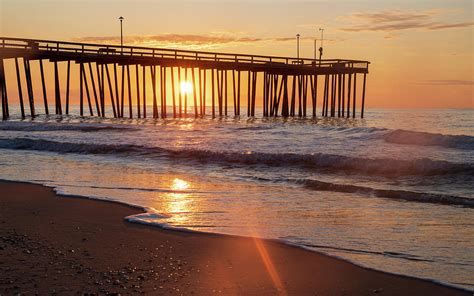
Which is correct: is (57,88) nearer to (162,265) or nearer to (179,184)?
(179,184)

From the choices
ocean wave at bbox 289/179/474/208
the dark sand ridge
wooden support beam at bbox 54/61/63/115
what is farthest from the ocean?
wooden support beam at bbox 54/61/63/115

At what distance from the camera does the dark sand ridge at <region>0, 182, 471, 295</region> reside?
14.9 ft

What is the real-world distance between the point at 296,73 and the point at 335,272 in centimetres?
3707

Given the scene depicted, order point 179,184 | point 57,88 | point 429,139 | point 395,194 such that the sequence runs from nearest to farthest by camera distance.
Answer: point 395,194, point 179,184, point 429,139, point 57,88

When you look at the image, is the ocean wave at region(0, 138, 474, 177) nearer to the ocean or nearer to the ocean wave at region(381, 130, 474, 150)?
the ocean

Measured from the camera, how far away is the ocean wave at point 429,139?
19172mm

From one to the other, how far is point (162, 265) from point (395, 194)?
5.54 meters

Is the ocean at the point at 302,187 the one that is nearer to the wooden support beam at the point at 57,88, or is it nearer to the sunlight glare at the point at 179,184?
the sunlight glare at the point at 179,184

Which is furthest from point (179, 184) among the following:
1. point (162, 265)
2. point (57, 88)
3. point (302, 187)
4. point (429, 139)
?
point (57, 88)

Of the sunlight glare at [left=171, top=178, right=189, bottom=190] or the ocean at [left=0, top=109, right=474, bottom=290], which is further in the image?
the sunlight glare at [left=171, top=178, right=189, bottom=190]

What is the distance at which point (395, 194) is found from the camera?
9648 millimetres

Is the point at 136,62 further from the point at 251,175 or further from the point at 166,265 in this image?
the point at 166,265

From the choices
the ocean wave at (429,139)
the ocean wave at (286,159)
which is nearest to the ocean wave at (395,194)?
the ocean wave at (286,159)

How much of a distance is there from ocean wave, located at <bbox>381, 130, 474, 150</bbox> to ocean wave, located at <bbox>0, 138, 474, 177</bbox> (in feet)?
19.9
